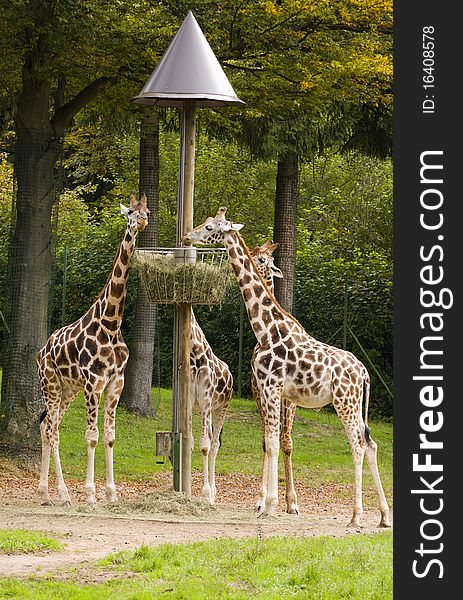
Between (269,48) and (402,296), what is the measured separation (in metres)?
8.84

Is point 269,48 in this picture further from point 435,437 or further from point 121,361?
point 435,437

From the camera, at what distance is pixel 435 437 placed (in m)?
7.08

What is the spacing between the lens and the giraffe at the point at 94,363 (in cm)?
1262

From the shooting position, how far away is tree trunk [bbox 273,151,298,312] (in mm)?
20281

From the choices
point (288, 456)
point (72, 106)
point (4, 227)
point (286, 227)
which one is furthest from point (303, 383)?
point (4, 227)

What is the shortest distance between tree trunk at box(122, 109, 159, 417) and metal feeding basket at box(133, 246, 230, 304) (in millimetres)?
6651

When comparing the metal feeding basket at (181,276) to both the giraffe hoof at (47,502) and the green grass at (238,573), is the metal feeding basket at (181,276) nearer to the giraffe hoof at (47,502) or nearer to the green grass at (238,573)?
the giraffe hoof at (47,502)

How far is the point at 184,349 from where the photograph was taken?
12828 mm

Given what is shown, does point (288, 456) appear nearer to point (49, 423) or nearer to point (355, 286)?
point (49, 423)

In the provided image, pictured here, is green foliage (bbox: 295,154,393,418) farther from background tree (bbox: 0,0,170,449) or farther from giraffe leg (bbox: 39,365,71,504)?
giraffe leg (bbox: 39,365,71,504)

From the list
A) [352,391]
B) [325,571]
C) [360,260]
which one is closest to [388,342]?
[360,260]

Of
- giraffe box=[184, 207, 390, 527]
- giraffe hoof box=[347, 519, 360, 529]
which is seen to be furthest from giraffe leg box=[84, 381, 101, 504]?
giraffe hoof box=[347, 519, 360, 529]

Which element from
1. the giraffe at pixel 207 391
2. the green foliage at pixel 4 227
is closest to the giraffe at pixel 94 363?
the giraffe at pixel 207 391

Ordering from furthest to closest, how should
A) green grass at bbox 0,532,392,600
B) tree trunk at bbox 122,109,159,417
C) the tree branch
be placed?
1. tree trunk at bbox 122,109,159,417
2. the tree branch
3. green grass at bbox 0,532,392,600
